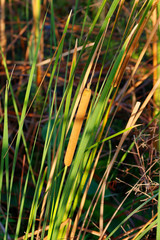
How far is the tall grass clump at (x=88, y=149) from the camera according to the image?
0.47m

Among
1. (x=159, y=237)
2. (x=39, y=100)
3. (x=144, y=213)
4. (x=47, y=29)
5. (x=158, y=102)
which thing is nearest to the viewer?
(x=159, y=237)

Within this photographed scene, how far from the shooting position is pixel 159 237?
1.33 ft

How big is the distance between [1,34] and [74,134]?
1063 mm

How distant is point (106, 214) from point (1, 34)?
97cm

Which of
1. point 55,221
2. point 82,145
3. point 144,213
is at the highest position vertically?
point 82,145

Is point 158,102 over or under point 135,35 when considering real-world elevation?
under

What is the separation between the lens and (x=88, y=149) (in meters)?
0.48

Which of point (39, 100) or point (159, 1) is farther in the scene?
point (39, 100)

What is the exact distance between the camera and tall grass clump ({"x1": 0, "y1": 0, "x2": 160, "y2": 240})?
0.47m

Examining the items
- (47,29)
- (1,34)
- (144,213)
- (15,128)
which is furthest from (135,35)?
(47,29)

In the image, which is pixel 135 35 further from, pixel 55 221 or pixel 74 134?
pixel 55 221

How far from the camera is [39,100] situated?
112 centimetres

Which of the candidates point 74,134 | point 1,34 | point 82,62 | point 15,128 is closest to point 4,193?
point 15,128

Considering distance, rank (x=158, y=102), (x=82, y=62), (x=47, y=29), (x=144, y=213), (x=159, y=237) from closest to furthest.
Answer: (x=159, y=237) → (x=144, y=213) → (x=158, y=102) → (x=82, y=62) → (x=47, y=29)
